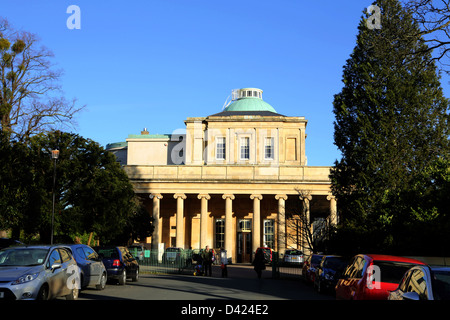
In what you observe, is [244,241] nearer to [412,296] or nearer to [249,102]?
[249,102]

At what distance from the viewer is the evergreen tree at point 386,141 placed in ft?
83.8

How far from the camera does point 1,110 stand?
1281 inches

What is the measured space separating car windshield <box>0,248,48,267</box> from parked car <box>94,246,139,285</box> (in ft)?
23.3

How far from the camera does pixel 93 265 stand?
18.2 metres

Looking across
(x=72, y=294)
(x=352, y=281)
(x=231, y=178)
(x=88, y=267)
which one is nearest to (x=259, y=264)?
(x=88, y=267)

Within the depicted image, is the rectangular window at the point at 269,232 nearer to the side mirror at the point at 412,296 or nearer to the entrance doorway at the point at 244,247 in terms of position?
the entrance doorway at the point at 244,247

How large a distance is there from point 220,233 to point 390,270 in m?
52.7

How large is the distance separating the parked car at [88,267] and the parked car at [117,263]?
211 cm

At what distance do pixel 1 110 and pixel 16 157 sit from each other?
10.9 ft

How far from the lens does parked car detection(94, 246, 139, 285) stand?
21547 millimetres

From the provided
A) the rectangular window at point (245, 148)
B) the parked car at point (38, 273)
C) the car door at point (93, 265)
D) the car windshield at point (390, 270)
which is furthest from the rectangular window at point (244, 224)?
the car windshield at point (390, 270)

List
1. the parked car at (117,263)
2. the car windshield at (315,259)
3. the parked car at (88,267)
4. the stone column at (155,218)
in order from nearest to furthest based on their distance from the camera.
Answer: the parked car at (88,267) → the parked car at (117,263) → the car windshield at (315,259) → the stone column at (155,218)
